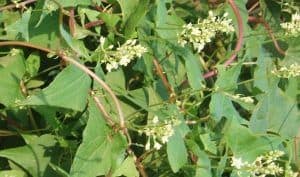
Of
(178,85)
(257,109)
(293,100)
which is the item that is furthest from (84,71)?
(293,100)

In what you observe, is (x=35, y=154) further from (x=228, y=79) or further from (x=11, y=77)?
(x=228, y=79)

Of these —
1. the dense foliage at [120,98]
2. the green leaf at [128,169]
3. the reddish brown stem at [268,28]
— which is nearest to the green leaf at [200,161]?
the dense foliage at [120,98]

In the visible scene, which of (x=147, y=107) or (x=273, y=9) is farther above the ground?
(x=273, y=9)

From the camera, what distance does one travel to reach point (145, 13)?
1.29 m

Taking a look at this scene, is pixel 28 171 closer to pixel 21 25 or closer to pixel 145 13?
pixel 21 25

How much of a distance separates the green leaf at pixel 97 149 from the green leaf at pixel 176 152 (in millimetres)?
117

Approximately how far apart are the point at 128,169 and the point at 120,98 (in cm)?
17

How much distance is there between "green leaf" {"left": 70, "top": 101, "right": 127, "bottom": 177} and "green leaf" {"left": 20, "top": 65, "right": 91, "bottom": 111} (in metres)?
0.03

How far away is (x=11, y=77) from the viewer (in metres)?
1.29

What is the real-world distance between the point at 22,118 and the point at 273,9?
792mm

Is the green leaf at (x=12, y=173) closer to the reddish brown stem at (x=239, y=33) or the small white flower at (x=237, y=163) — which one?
the small white flower at (x=237, y=163)

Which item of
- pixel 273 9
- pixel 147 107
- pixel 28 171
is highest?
pixel 273 9

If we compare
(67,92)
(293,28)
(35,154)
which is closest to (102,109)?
(67,92)

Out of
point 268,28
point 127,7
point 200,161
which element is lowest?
point 200,161
